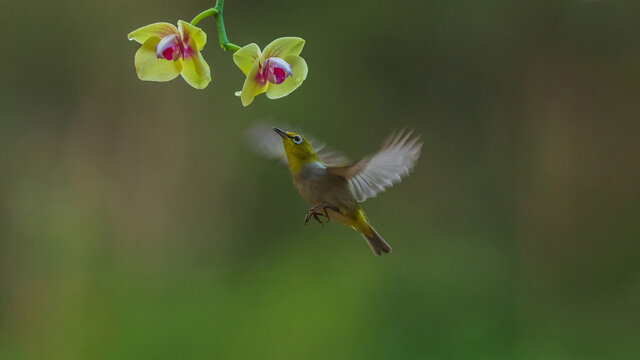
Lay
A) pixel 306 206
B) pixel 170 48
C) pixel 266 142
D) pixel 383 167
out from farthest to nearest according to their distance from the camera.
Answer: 1. pixel 306 206
2. pixel 266 142
3. pixel 383 167
4. pixel 170 48

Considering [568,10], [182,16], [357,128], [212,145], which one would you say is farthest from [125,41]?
[568,10]

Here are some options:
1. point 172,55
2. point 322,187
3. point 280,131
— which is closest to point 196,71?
point 172,55

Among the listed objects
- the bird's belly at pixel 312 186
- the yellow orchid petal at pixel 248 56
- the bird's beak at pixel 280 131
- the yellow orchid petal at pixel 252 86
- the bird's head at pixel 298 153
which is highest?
the bird's head at pixel 298 153

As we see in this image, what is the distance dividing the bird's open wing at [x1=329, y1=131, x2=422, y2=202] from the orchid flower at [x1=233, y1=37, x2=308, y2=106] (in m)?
0.14

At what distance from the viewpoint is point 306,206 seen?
313 centimetres

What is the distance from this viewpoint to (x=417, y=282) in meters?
3.06

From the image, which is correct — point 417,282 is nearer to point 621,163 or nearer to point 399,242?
point 399,242

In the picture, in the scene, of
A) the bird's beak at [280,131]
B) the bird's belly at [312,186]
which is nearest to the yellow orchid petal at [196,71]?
the bird's beak at [280,131]

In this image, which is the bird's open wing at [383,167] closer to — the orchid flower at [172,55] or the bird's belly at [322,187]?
the bird's belly at [322,187]

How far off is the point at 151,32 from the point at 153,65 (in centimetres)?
4

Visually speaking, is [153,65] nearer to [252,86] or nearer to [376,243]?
[252,86]

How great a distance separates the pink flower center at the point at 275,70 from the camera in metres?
0.78

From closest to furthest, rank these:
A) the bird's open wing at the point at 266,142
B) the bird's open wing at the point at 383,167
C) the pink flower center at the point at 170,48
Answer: the pink flower center at the point at 170,48 → the bird's open wing at the point at 383,167 → the bird's open wing at the point at 266,142

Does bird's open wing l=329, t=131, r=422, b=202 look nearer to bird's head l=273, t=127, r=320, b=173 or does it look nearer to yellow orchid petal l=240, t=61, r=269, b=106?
bird's head l=273, t=127, r=320, b=173
